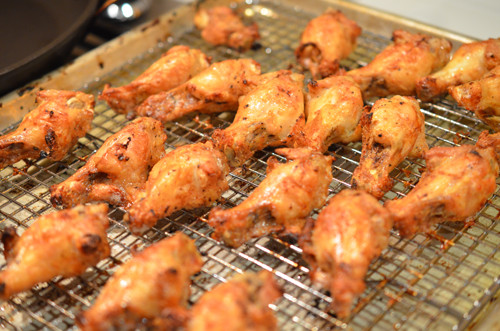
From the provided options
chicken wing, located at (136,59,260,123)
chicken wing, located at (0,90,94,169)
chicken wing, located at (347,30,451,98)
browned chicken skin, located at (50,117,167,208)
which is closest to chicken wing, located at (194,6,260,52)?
chicken wing, located at (136,59,260,123)

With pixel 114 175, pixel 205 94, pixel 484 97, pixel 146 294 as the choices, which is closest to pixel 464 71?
pixel 484 97

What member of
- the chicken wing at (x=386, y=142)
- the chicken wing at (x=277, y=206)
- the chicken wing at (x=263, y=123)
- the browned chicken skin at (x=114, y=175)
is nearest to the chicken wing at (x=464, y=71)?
the chicken wing at (x=386, y=142)

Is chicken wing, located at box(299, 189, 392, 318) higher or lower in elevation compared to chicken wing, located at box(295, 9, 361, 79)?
lower

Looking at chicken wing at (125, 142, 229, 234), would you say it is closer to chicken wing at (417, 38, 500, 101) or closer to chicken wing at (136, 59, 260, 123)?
chicken wing at (136, 59, 260, 123)

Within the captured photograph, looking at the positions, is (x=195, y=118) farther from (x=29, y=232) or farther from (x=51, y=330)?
(x=51, y=330)

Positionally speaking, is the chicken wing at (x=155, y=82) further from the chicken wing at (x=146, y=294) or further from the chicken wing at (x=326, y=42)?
the chicken wing at (x=146, y=294)

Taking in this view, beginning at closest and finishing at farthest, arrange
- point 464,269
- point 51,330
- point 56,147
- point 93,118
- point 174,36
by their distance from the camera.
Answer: point 51,330 < point 464,269 < point 56,147 < point 93,118 < point 174,36

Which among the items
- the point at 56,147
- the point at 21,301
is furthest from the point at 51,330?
the point at 56,147
